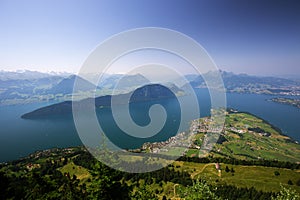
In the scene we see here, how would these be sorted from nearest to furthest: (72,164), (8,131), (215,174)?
(215,174) → (72,164) → (8,131)

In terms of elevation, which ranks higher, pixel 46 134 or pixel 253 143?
pixel 46 134

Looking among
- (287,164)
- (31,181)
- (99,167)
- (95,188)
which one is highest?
(99,167)

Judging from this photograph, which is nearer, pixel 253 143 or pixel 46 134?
pixel 253 143

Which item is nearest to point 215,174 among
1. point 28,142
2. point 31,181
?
point 31,181

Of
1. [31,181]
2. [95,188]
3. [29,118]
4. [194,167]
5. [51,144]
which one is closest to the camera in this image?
[95,188]

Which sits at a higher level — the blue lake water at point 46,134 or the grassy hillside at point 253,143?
the blue lake water at point 46,134

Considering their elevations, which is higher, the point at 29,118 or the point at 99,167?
the point at 99,167

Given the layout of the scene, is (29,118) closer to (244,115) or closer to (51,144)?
(51,144)

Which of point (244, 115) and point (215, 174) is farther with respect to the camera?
point (244, 115)

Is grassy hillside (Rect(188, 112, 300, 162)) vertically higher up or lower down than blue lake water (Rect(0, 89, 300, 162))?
lower down

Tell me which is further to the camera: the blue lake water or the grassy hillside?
the blue lake water

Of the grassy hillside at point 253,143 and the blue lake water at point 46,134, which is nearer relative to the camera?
the grassy hillside at point 253,143
